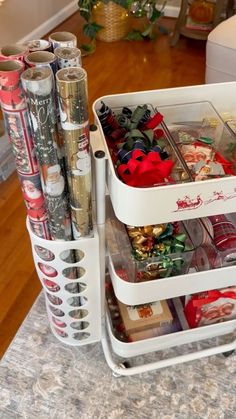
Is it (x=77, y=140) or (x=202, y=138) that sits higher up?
(x=77, y=140)

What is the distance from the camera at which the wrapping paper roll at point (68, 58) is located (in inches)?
27.5

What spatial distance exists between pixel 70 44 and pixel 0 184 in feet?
3.75

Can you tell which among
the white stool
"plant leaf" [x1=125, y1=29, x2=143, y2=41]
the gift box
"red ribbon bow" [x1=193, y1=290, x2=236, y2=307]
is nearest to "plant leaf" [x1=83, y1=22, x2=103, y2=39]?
"plant leaf" [x1=125, y1=29, x2=143, y2=41]

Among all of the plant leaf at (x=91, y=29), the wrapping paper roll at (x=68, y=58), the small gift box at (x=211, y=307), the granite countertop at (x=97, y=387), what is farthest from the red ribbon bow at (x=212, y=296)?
the plant leaf at (x=91, y=29)

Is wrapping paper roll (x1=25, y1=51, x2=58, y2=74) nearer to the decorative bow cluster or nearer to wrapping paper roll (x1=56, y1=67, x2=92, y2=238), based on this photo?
wrapping paper roll (x1=56, y1=67, x2=92, y2=238)

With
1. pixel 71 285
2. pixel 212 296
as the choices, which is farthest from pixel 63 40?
pixel 212 296

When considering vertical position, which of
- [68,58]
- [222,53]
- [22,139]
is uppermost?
[68,58]

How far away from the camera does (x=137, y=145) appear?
2.62 feet

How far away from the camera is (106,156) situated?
0.77 metres

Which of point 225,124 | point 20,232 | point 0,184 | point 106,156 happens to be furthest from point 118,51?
point 106,156

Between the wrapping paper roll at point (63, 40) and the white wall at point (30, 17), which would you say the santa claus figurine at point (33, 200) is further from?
the white wall at point (30, 17)

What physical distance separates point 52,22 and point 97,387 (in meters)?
2.47

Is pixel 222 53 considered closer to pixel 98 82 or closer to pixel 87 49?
pixel 98 82

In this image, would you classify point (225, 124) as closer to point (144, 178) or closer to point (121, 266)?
point (144, 178)
